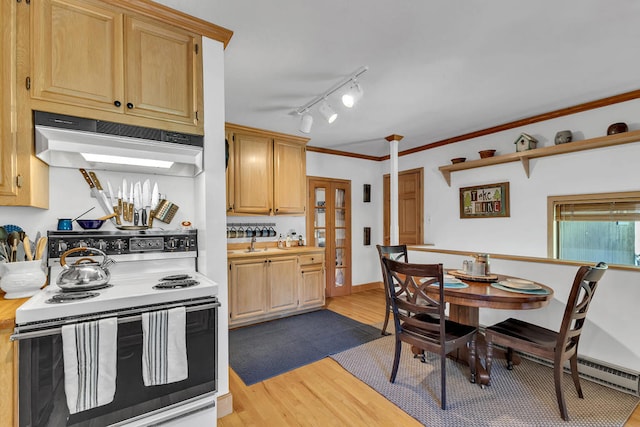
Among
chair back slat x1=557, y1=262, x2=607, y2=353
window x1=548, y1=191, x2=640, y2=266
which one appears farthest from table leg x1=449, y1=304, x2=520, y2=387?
window x1=548, y1=191, x2=640, y2=266

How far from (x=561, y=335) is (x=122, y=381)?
8.05 feet

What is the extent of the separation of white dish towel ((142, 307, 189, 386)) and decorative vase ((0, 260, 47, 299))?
65 centimetres

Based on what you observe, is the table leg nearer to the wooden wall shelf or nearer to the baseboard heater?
the baseboard heater

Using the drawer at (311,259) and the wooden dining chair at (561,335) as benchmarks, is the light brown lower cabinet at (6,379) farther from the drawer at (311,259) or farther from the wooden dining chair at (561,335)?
the drawer at (311,259)

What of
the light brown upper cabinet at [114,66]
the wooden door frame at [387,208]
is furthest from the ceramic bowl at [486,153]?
the light brown upper cabinet at [114,66]

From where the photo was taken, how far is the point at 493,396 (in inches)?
81.7

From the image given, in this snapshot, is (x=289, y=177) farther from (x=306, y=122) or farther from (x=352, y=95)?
(x=352, y=95)

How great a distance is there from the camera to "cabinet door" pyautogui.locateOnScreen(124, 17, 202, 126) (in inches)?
66.9

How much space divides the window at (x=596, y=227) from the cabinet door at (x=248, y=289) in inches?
131

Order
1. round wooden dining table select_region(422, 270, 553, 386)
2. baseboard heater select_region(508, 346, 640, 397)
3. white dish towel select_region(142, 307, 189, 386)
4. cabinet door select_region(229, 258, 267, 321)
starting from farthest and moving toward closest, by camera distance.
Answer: cabinet door select_region(229, 258, 267, 321) → baseboard heater select_region(508, 346, 640, 397) → round wooden dining table select_region(422, 270, 553, 386) → white dish towel select_region(142, 307, 189, 386)

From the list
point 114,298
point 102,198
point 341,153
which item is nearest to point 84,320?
point 114,298

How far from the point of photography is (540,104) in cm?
305

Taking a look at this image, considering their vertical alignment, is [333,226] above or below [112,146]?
below

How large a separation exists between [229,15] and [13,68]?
1.12 meters
